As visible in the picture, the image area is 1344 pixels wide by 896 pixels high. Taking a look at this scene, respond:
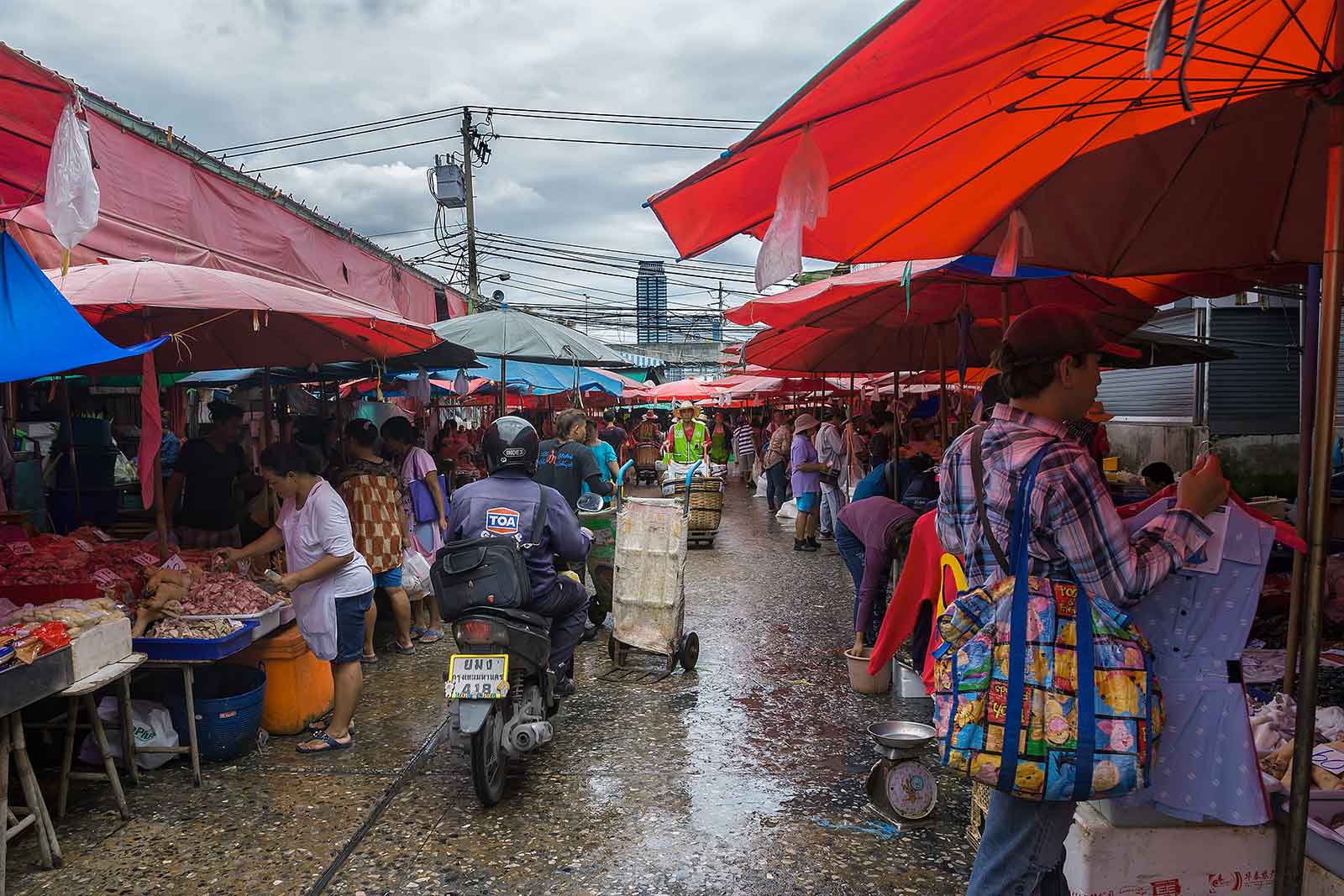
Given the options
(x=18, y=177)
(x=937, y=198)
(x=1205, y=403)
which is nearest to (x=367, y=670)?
(x=18, y=177)

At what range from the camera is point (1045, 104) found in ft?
9.06

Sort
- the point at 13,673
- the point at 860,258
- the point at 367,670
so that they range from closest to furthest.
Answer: the point at 13,673 → the point at 860,258 → the point at 367,670

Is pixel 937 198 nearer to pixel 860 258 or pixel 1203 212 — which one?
pixel 860 258

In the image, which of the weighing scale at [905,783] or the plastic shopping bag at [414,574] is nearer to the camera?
the weighing scale at [905,783]

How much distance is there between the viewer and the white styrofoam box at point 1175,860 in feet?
8.53

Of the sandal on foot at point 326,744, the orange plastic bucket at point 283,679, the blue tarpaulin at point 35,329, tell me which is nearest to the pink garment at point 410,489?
the orange plastic bucket at point 283,679

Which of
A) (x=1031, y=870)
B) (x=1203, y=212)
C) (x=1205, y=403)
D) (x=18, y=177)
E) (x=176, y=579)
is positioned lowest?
(x=1031, y=870)

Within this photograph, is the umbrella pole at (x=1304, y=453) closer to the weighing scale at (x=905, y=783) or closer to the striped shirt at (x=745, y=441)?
the weighing scale at (x=905, y=783)

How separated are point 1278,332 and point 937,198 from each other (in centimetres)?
970

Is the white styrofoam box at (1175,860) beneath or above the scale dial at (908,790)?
above

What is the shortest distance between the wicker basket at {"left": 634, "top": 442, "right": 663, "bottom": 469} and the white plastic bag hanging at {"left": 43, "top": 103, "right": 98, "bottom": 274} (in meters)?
19.4

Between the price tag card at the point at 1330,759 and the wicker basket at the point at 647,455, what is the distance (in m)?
19.7

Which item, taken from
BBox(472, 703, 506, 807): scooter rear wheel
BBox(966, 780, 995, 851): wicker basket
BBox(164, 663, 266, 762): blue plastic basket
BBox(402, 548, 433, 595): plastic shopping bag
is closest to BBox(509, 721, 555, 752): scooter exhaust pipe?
BBox(472, 703, 506, 807): scooter rear wheel

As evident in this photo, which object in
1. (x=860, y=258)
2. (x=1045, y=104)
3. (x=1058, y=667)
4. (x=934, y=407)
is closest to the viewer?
(x=1058, y=667)
